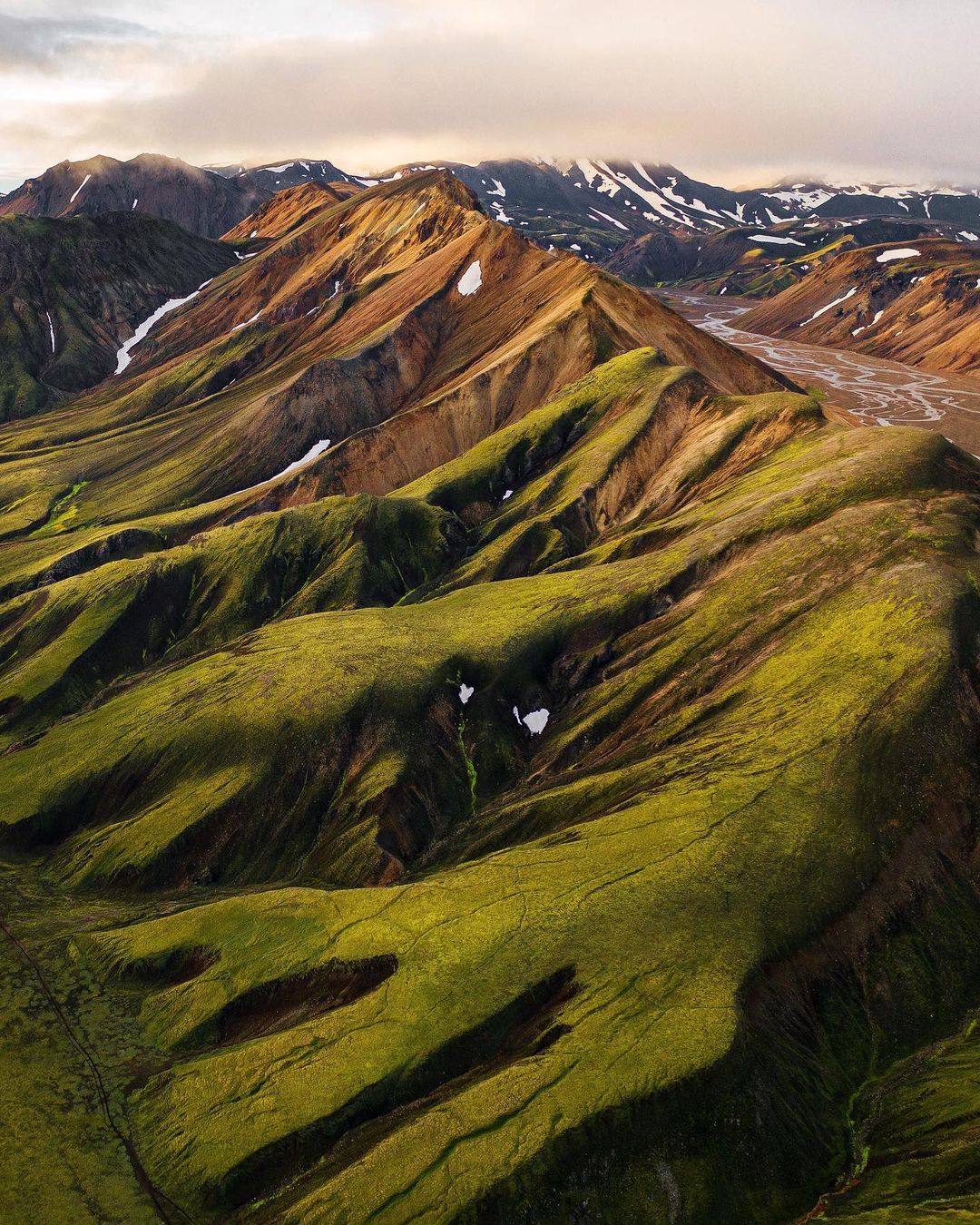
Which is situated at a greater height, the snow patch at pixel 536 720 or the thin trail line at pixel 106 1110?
the snow patch at pixel 536 720

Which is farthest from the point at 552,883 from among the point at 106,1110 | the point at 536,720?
the point at 536,720

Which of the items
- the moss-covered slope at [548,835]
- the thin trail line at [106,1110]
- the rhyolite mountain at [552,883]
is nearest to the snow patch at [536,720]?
the moss-covered slope at [548,835]

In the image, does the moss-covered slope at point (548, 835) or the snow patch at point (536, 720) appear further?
the snow patch at point (536, 720)

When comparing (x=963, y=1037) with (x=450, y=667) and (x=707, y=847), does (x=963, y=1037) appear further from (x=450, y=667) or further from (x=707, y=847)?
(x=450, y=667)

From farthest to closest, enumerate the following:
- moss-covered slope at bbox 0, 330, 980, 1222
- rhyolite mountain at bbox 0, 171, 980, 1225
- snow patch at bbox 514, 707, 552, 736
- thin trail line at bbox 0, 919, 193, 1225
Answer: snow patch at bbox 514, 707, 552, 736 → thin trail line at bbox 0, 919, 193, 1225 → moss-covered slope at bbox 0, 330, 980, 1222 → rhyolite mountain at bbox 0, 171, 980, 1225

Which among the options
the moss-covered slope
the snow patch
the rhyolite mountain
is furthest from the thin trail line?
the snow patch

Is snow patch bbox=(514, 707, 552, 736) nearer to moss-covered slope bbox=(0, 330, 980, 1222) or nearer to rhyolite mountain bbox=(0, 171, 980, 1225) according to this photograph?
moss-covered slope bbox=(0, 330, 980, 1222)

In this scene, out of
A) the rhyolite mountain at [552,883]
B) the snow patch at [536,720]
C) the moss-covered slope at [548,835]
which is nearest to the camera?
the rhyolite mountain at [552,883]

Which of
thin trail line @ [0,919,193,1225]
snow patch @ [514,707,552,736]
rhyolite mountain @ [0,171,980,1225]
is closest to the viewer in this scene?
rhyolite mountain @ [0,171,980,1225]

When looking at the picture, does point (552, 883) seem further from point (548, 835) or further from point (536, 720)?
point (536, 720)

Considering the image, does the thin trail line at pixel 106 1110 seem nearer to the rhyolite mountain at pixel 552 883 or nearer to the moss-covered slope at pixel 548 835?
the rhyolite mountain at pixel 552 883
